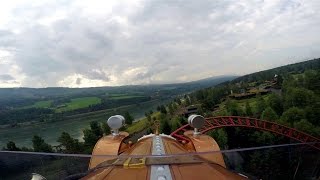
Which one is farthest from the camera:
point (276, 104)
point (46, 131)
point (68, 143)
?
point (46, 131)

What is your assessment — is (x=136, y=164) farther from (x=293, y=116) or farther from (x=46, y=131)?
(x=46, y=131)

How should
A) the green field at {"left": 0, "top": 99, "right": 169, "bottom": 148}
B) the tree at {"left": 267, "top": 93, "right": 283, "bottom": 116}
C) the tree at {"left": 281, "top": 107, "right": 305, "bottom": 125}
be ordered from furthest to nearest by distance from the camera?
1. the green field at {"left": 0, "top": 99, "right": 169, "bottom": 148}
2. the tree at {"left": 267, "top": 93, "right": 283, "bottom": 116}
3. the tree at {"left": 281, "top": 107, "right": 305, "bottom": 125}

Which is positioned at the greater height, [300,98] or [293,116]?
[300,98]

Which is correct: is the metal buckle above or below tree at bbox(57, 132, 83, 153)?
above

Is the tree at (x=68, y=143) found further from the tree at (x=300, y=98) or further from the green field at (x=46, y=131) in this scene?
the tree at (x=300, y=98)

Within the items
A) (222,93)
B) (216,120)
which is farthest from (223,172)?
(222,93)

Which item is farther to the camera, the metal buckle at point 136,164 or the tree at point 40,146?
the tree at point 40,146

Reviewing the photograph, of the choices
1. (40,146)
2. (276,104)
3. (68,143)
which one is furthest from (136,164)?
(276,104)

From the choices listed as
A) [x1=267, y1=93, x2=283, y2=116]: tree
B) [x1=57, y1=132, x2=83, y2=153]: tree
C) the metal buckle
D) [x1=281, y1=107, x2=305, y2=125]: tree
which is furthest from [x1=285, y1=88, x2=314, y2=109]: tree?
the metal buckle

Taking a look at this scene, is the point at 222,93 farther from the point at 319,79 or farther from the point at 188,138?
the point at 188,138

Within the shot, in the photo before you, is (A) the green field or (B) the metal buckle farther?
(A) the green field

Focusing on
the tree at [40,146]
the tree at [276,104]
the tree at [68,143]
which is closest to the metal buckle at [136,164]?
the tree at [68,143]

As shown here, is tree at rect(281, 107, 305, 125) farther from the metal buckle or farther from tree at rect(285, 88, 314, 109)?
the metal buckle
